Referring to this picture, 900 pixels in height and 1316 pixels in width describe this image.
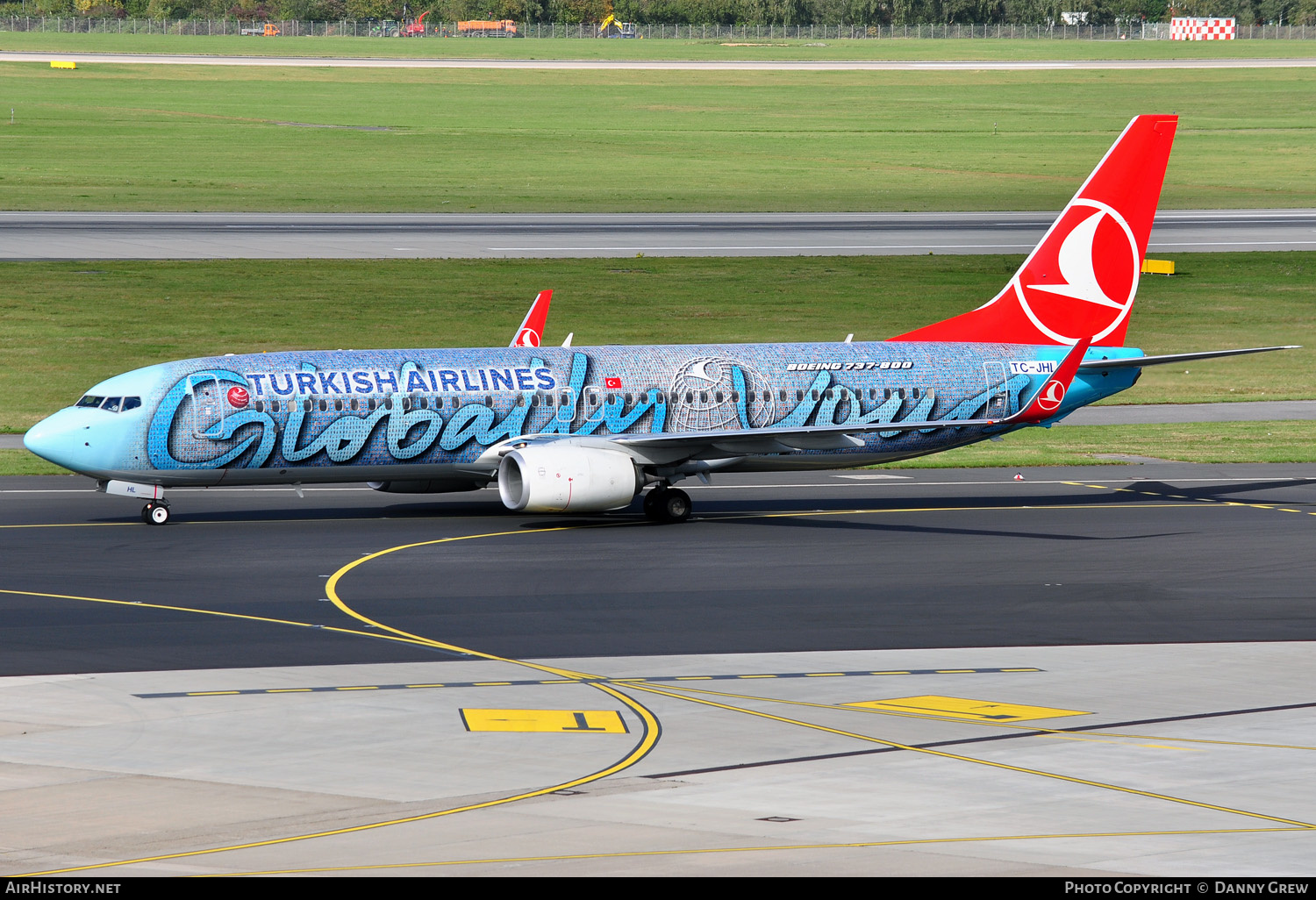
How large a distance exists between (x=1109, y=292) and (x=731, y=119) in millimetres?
134389

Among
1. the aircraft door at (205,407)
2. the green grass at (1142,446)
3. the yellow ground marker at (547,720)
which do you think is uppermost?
the aircraft door at (205,407)

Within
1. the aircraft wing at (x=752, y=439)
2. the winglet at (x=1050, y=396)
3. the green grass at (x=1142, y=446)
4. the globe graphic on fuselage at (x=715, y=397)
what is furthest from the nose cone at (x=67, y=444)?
the green grass at (x=1142, y=446)

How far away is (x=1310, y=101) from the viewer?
19350 centimetres

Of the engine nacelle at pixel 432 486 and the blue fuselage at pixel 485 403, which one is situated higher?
the blue fuselage at pixel 485 403

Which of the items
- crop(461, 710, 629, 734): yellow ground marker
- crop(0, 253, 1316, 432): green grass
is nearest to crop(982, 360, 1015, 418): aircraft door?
crop(461, 710, 629, 734): yellow ground marker

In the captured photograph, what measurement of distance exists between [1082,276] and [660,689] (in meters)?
25.7

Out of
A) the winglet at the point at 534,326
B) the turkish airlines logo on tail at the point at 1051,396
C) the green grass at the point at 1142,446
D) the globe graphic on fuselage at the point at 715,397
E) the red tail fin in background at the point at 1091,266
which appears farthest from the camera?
the green grass at the point at 1142,446

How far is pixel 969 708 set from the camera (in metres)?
24.3

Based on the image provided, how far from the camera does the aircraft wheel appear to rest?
4194 cm

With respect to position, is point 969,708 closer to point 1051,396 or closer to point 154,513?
point 1051,396

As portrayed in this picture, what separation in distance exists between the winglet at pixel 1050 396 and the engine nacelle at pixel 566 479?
439 inches

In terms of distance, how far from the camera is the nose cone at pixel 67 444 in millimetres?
38781

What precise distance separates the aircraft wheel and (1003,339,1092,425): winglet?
9.00 metres

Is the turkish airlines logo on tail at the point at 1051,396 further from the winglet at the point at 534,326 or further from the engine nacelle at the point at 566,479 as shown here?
the winglet at the point at 534,326
